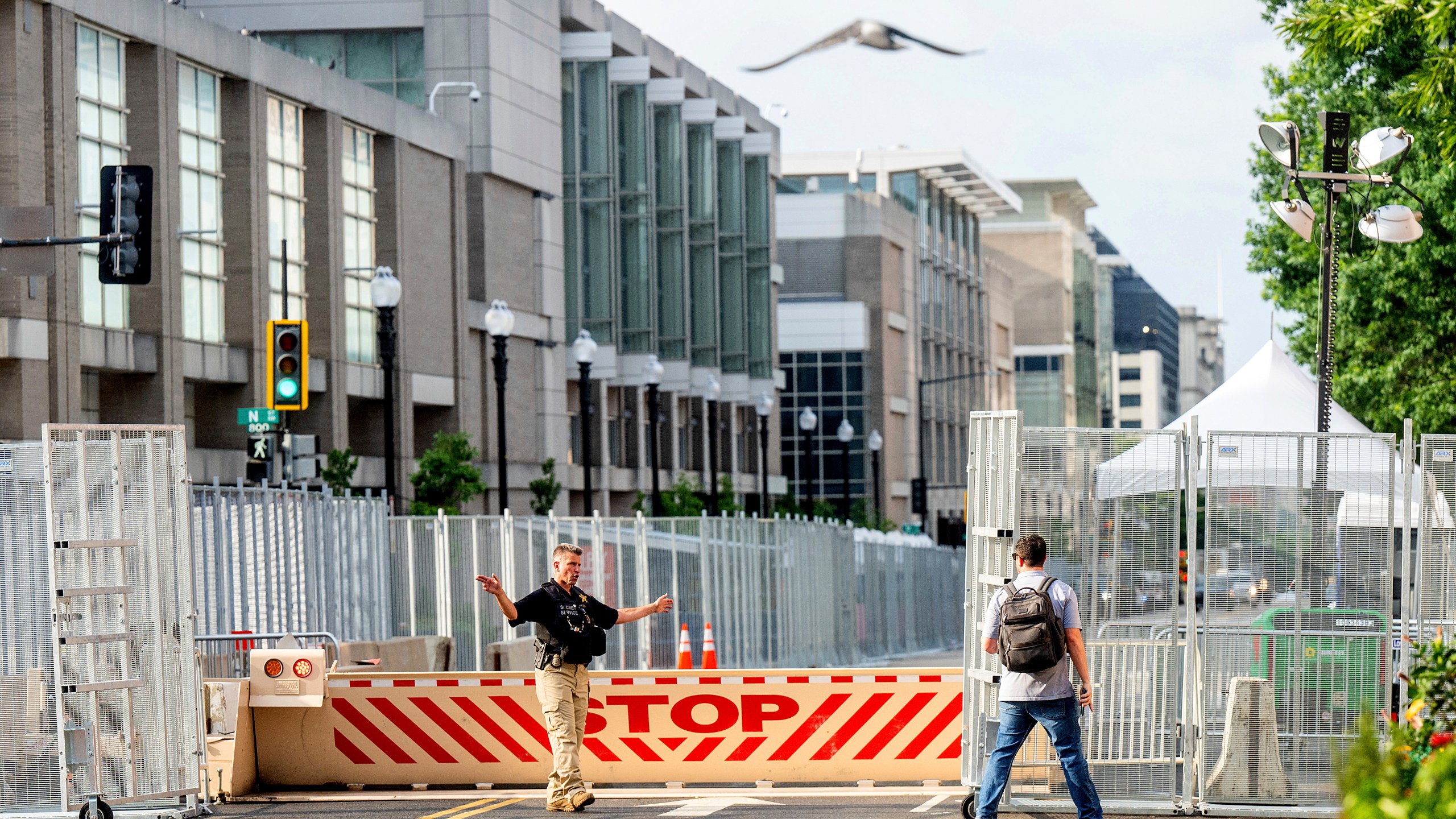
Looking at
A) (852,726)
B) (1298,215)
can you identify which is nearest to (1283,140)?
(1298,215)

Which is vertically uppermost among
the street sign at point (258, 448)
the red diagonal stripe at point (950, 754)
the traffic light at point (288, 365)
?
the traffic light at point (288, 365)

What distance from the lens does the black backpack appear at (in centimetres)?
1091

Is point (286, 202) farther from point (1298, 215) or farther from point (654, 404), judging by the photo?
point (1298, 215)

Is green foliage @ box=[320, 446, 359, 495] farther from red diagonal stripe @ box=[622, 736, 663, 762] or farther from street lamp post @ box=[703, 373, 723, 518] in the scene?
red diagonal stripe @ box=[622, 736, 663, 762]

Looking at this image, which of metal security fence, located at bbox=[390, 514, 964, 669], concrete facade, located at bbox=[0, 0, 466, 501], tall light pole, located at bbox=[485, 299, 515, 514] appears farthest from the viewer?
concrete facade, located at bbox=[0, 0, 466, 501]

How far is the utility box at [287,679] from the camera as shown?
587 inches

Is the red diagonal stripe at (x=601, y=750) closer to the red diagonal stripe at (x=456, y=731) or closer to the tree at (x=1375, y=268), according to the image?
the red diagonal stripe at (x=456, y=731)

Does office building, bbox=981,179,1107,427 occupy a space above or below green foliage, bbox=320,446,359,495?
above

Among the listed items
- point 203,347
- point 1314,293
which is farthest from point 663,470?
point 1314,293

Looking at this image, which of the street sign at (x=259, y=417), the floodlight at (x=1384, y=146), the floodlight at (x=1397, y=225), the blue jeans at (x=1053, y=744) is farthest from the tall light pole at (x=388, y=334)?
the blue jeans at (x=1053, y=744)

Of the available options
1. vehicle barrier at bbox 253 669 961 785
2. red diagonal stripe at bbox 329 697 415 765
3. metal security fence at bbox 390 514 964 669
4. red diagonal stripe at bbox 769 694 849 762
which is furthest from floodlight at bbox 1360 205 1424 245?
metal security fence at bbox 390 514 964 669

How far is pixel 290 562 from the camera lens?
20797 millimetres

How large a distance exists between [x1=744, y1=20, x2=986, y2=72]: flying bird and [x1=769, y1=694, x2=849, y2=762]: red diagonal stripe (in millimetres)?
4856

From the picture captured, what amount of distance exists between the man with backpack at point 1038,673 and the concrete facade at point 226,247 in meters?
27.1
